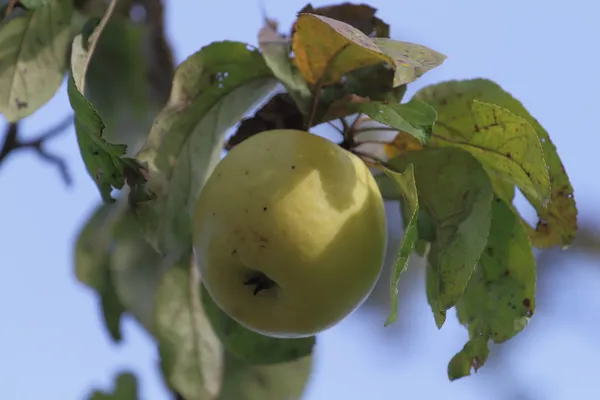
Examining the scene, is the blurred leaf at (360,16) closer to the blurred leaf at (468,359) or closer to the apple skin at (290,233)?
the apple skin at (290,233)

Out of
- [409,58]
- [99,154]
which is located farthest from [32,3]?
[409,58]

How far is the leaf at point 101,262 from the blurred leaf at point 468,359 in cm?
68

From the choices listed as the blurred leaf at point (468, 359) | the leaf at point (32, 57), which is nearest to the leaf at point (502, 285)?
the blurred leaf at point (468, 359)

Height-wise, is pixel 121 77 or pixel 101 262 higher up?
pixel 121 77

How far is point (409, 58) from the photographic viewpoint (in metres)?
0.85

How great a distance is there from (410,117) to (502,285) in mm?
320

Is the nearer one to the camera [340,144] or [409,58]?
[409,58]

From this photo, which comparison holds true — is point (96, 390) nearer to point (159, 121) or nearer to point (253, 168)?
point (159, 121)

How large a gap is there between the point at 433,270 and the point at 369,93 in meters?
0.26

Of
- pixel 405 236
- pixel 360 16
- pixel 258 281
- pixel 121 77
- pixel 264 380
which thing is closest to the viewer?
pixel 405 236

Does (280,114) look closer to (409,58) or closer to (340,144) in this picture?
(340,144)

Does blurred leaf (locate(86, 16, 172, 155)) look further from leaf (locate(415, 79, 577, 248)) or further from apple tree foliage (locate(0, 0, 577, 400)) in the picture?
leaf (locate(415, 79, 577, 248))

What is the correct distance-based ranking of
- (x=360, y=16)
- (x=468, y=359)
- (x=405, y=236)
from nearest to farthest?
(x=405, y=236)
(x=468, y=359)
(x=360, y=16)

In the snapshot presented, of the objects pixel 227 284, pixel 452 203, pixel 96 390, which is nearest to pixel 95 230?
pixel 96 390
